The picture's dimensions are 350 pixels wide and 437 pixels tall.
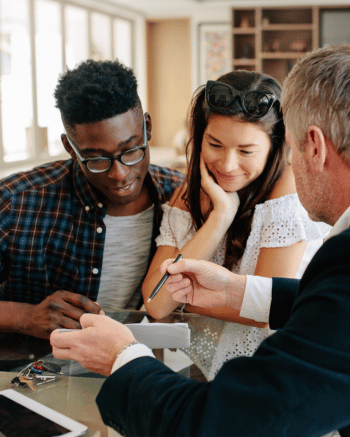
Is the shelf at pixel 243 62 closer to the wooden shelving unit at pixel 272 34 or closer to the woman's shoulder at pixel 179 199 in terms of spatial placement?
the wooden shelving unit at pixel 272 34

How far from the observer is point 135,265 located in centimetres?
175

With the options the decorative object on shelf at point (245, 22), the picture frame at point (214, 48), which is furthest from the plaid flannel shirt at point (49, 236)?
the picture frame at point (214, 48)

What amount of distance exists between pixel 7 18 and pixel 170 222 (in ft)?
15.5

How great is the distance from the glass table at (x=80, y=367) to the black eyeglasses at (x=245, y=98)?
64cm

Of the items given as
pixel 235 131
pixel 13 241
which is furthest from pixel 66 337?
pixel 235 131

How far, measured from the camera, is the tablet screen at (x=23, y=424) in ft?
2.95

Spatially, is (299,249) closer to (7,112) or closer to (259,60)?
(7,112)

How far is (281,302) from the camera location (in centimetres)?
122

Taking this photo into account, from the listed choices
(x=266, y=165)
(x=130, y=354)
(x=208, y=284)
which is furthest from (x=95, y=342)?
(x=266, y=165)

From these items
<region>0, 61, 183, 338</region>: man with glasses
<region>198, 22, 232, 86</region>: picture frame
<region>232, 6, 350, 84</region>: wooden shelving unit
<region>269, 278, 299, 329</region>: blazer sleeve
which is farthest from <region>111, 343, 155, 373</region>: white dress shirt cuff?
<region>198, 22, 232, 86</region>: picture frame

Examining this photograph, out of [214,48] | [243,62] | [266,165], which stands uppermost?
[214,48]

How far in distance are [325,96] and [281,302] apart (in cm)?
55

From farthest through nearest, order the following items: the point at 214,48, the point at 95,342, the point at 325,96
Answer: the point at 214,48
the point at 95,342
the point at 325,96

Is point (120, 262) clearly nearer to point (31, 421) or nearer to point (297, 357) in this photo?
point (31, 421)
